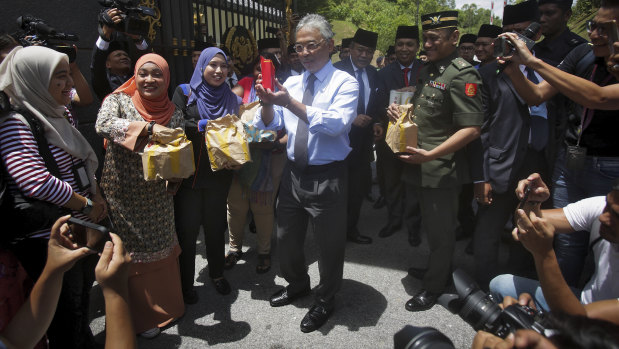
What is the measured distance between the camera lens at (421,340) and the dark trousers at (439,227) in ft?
5.82

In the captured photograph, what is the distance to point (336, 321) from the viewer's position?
297 cm

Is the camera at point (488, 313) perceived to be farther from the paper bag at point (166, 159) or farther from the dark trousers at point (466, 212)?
the dark trousers at point (466, 212)

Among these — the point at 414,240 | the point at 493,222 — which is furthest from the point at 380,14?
the point at 493,222

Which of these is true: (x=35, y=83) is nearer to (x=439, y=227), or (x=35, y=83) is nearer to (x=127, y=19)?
(x=127, y=19)

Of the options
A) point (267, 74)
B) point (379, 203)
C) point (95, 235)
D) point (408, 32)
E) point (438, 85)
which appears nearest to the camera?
point (95, 235)

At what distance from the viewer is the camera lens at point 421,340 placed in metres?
1.28

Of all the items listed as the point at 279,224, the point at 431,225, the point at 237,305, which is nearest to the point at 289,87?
the point at 279,224

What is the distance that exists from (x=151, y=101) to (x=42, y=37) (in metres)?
1.04

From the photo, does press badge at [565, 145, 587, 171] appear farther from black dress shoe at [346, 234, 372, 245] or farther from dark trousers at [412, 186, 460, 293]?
black dress shoe at [346, 234, 372, 245]

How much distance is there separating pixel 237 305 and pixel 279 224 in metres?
0.81

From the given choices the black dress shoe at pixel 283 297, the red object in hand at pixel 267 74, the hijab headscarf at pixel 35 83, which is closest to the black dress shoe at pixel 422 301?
the black dress shoe at pixel 283 297

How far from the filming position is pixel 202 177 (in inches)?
117

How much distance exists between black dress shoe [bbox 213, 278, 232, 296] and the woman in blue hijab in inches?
8.3

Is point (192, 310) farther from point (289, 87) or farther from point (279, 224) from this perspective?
point (289, 87)
